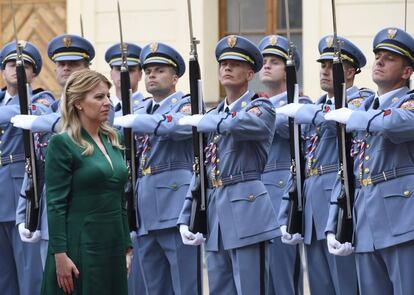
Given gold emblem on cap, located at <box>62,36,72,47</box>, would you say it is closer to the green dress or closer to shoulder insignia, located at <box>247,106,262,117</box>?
shoulder insignia, located at <box>247,106,262,117</box>

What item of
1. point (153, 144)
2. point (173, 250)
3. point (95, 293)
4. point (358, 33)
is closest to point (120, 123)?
point (153, 144)

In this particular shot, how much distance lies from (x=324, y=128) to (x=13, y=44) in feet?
8.06

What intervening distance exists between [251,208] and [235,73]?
0.80 metres

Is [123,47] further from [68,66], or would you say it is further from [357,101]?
[357,101]

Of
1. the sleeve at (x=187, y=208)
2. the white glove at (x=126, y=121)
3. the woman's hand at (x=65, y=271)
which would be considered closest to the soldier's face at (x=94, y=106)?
the woman's hand at (x=65, y=271)

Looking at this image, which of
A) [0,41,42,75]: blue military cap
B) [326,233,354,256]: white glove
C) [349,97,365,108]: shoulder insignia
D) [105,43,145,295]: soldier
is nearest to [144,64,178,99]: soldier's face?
[105,43,145,295]: soldier

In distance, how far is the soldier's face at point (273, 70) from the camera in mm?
9414

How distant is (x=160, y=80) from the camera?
9.30 metres

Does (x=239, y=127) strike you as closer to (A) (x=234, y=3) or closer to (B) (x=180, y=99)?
(B) (x=180, y=99)

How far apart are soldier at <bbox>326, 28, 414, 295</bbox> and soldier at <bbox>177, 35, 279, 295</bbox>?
533 millimetres

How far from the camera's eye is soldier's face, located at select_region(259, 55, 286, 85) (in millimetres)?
9414

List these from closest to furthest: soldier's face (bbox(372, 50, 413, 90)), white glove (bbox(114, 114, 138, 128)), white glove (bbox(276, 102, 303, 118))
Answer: soldier's face (bbox(372, 50, 413, 90)) → white glove (bbox(276, 102, 303, 118)) → white glove (bbox(114, 114, 138, 128))

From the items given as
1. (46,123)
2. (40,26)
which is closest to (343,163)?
(46,123)

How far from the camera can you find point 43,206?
30.0ft
